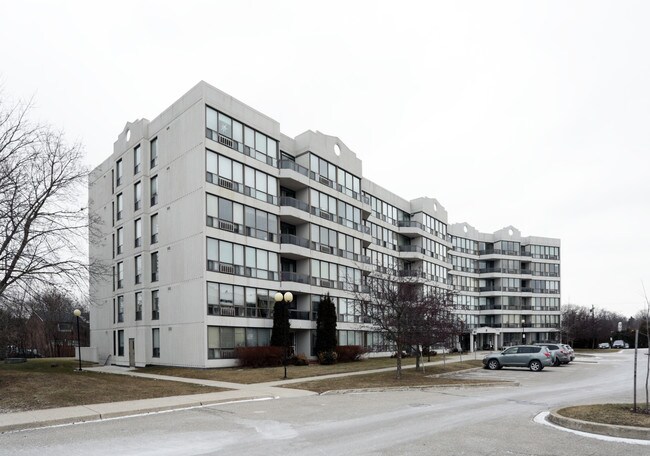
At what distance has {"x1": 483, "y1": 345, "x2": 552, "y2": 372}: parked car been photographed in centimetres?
3136

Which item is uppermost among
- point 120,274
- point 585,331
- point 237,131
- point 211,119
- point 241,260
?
point 211,119

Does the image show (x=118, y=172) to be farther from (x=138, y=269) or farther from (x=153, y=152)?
(x=138, y=269)

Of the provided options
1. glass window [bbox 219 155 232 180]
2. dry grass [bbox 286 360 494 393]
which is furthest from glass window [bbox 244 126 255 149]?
dry grass [bbox 286 360 494 393]

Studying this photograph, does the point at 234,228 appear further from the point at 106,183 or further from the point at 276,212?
the point at 106,183

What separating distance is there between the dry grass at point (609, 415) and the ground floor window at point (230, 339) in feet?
73.6

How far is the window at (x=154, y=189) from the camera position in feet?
120

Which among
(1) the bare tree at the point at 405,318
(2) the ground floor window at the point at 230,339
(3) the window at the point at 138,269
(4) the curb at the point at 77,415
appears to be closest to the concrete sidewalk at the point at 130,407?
(4) the curb at the point at 77,415

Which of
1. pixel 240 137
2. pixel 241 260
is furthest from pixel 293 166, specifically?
pixel 241 260

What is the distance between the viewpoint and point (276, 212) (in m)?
36.7

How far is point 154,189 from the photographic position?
3684 centimetres

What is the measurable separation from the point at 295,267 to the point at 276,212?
533 cm

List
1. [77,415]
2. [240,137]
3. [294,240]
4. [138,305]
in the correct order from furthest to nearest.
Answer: [294,240] → [138,305] → [240,137] → [77,415]

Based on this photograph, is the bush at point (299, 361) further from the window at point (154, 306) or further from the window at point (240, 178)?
the window at point (240, 178)

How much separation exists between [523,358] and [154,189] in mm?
27392
